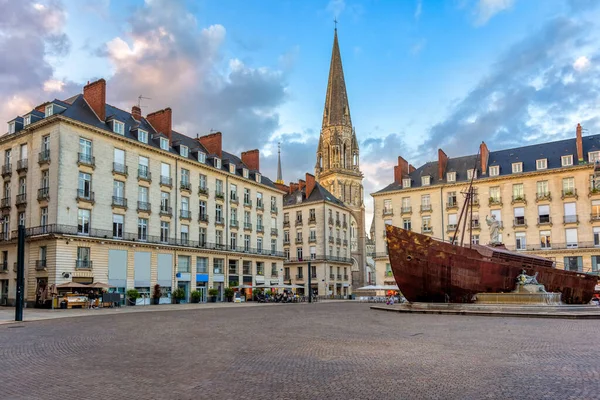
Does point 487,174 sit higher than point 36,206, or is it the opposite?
point 487,174

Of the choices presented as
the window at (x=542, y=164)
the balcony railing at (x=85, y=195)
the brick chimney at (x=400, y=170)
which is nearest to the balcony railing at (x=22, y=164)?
the balcony railing at (x=85, y=195)

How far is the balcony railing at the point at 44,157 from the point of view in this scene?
1465 inches

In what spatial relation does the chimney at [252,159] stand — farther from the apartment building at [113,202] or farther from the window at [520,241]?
the window at [520,241]

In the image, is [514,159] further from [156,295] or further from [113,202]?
[113,202]

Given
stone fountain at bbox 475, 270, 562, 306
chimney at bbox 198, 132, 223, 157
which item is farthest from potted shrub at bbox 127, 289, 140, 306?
stone fountain at bbox 475, 270, 562, 306

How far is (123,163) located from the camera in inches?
1647

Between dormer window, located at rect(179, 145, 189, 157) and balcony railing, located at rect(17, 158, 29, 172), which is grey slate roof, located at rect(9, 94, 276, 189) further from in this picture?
balcony railing, located at rect(17, 158, 29, 172)

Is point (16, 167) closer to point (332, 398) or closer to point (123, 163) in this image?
point (123, 163)

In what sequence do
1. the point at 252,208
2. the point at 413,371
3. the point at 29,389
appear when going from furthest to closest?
1. the point at 252,208
2. the point at 413,371
3. the point at 29,389

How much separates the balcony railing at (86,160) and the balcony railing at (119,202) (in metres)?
3.32

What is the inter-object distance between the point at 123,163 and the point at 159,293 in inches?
444

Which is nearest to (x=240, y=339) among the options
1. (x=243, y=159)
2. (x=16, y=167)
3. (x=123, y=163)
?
(x=123, y=163)

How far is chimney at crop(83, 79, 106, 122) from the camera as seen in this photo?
41156 mm

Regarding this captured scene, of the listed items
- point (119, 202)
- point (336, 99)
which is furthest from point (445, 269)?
point (336, 99)
